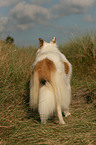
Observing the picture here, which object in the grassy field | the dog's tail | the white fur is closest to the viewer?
the grassy field

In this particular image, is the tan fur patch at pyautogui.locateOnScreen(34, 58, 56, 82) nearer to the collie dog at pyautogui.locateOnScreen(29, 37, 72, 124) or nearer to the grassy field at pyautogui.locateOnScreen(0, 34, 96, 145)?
the collie dog at pyautogui.locateOnScreen(29, 37, 72, 124)

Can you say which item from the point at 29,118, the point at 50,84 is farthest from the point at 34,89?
the point at 29,118

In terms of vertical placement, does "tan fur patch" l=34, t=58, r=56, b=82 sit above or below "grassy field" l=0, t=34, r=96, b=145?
above

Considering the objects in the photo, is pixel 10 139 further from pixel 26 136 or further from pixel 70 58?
pixel 70 58

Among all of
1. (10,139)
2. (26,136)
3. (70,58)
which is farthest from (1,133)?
(70,58)

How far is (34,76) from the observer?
109 inches

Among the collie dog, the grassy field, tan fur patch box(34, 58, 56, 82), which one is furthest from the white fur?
the grassy field

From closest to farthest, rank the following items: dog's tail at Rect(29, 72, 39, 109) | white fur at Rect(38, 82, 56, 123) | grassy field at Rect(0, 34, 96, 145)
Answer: grassy field at Rect(0, 34, 96, 145)
white fur at Rect(38, 82, 56, 123)
dog's tail at Rect(29, 72, 39, 109)

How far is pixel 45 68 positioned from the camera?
263 centimetres

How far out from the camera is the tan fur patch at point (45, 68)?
2611mm

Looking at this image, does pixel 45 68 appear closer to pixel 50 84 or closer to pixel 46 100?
pixel 50 84

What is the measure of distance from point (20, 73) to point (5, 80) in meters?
0.68

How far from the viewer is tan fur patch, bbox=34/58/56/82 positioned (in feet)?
8.57

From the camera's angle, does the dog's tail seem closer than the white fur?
No
